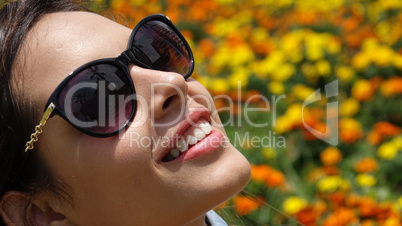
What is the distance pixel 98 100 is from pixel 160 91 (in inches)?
6.1

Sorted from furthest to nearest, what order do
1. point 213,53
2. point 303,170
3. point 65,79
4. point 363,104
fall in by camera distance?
point 213,53 < point 363,104 < point 303,170 < point 65,79

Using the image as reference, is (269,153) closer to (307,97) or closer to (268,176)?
(268,176)

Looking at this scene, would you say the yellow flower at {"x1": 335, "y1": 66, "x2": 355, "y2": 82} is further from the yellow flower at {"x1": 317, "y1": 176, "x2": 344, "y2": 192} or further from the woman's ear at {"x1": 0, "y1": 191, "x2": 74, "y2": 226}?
the woman's ear at {"x1": 0, "y1": 191, "x2": 74, "y2": 226}

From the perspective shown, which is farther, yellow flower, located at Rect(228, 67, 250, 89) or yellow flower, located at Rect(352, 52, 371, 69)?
yellow flower, located at Rect(228, 67, 250, 89)

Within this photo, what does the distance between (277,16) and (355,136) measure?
164 centimetres

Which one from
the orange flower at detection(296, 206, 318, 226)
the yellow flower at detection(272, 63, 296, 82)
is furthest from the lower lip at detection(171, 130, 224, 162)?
the yellow flower at detection(272, 63, 296, 82)

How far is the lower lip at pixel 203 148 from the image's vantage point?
1.61m

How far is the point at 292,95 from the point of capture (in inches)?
146

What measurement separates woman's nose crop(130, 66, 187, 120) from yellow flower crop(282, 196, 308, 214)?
49.8 inches

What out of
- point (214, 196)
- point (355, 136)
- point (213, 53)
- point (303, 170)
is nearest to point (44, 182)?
point (214, 196)

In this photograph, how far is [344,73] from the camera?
376 cm

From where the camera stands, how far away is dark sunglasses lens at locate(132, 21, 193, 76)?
5.59 ft

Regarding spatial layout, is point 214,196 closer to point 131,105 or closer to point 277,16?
point 131,105

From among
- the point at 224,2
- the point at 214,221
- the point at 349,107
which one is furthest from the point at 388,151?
the point at 224,2
